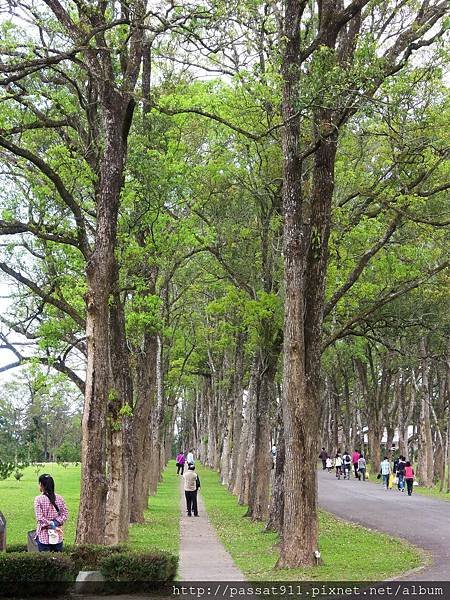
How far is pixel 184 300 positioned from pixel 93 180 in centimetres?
2149

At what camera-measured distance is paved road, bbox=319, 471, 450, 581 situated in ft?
50.8

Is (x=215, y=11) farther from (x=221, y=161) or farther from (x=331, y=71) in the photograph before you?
(x=221, y=161)

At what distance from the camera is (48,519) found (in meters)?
10.7

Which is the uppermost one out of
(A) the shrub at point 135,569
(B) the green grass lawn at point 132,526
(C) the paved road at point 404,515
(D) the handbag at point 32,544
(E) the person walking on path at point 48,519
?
(E) the person walking on path at point 48,519

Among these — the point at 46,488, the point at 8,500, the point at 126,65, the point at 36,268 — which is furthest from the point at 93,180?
the point at 8,500

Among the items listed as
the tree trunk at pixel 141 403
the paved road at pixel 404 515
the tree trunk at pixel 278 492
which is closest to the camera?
the paved road at pixel 404 515

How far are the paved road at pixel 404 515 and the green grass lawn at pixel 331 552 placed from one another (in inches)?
18.0

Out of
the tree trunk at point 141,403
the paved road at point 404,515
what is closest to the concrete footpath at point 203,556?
the tree trunk at point 141,403

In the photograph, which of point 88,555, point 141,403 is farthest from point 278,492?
point 88,555

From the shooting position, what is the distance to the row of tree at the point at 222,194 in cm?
1352

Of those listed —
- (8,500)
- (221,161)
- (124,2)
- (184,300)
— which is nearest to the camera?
(124,2)

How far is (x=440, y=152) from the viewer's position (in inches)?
651

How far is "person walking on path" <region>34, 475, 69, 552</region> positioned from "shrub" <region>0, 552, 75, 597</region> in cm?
104

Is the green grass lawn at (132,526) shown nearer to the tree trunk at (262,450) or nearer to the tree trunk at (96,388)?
the tree trunk at (96,388)
